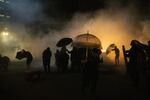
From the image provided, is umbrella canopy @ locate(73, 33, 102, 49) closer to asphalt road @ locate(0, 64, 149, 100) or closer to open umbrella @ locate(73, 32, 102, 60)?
open umbrella @ locate(73, 32, 102, 60)

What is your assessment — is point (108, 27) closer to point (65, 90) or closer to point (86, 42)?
point (86, 42)

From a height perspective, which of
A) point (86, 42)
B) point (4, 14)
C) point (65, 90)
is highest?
point (4, 14)

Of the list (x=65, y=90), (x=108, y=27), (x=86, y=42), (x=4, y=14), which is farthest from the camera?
(x=4, y=14)

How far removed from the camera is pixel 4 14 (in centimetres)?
7531

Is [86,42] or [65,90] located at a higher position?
[86,42]

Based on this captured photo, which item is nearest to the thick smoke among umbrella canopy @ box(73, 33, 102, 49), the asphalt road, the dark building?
umbrella canopy @ box(73, 33, 102, 49)

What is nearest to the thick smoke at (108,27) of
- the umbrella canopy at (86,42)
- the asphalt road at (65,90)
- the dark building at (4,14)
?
the umbrella canopy at (86,42)

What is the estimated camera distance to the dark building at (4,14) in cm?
7022

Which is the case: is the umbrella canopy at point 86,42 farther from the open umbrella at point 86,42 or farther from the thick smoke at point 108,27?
the thick smoke at point 108,27

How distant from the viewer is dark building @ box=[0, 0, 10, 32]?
230 ft

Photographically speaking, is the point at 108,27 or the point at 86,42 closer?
the point at 86,42

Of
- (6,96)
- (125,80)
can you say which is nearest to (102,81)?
(125,80)

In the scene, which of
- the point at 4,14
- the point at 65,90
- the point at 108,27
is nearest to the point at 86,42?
the point at 65,90

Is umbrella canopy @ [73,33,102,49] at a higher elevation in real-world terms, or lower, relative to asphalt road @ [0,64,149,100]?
higher
